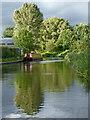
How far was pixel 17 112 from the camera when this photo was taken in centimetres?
802

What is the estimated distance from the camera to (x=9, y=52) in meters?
54.0

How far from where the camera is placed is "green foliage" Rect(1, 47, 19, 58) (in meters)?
51.6

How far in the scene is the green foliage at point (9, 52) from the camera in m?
51.6

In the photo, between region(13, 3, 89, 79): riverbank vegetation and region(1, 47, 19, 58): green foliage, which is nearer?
region(1, 47, 19, 58): green foliage

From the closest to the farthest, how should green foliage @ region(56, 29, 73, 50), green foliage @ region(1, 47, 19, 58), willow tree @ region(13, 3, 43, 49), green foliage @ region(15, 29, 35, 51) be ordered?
green foliage @ region(1, 47, 19, 58), green foliage @ region(15, 29, 35, 51), green foliage @ region(56, 29, 73, 50), willow tree @ region(13, 3, 43, 49)

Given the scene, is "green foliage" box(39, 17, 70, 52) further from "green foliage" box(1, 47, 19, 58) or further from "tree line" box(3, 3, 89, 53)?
"green foliage" box(1, 47, 19, 58)

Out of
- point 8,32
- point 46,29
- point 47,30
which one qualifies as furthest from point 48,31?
point 8,32

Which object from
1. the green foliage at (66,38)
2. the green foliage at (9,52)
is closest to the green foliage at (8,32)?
the green foliage at (66,38)

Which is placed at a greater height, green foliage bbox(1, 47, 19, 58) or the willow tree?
the willow tree

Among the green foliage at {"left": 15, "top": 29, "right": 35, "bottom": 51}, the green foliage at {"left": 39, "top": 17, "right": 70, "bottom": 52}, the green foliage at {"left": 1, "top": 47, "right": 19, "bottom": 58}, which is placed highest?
the green foliage at {"left": 39, "top": 17, "right": 70, "bottom": 52}

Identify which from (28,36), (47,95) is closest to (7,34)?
(28,36)

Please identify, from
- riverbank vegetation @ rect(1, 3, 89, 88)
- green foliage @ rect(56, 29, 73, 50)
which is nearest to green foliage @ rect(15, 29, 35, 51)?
riverbank vegetation @ rect(1, 3, 89, 88)

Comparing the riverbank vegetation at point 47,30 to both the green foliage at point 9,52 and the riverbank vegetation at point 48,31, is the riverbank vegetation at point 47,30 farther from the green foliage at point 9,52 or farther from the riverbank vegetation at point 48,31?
the green foliage at point 9,52

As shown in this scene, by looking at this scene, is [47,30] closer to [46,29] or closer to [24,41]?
[46,29]
